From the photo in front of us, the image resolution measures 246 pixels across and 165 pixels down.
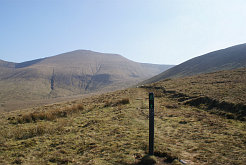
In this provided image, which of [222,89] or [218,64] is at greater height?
[218,64]

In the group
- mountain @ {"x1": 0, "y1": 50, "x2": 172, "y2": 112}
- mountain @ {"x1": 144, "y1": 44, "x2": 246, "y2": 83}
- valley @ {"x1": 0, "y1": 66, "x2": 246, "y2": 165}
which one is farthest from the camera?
mountain @ {"x1": 0, "y1": 50, "x2": 172, "y2": 112}

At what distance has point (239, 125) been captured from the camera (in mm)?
8477

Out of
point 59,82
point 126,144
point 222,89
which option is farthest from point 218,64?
point 59,82

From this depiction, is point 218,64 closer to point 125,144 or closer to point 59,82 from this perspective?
point 125,144

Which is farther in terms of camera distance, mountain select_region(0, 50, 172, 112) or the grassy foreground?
mountain select_region(0, 50, 172, 112)

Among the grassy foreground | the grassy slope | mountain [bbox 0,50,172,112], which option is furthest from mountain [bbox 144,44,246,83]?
the grassy foreground

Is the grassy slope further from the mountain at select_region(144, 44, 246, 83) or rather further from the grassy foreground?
the mountain at select_region(144, 44, 246, 83)

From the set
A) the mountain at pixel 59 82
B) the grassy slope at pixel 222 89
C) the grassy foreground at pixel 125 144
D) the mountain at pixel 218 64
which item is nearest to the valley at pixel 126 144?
the grassy foreground at pixel 125 144

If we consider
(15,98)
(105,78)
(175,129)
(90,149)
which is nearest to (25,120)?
(90,149)

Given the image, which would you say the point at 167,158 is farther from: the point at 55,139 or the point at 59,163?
the point at 55,139

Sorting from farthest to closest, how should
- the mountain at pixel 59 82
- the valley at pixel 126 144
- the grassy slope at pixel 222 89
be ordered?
the mountain at pixel 59 82 < the grassy slope at pixel 222 89 < the valley at pixel 126 144

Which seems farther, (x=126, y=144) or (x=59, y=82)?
(x=59, y=82)

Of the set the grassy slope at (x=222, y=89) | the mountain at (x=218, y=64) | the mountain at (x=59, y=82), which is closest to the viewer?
the grassy slope at (x=222, y=89)

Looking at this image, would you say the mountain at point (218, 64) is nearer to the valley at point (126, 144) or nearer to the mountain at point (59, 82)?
the mountain at point (59, 82)
